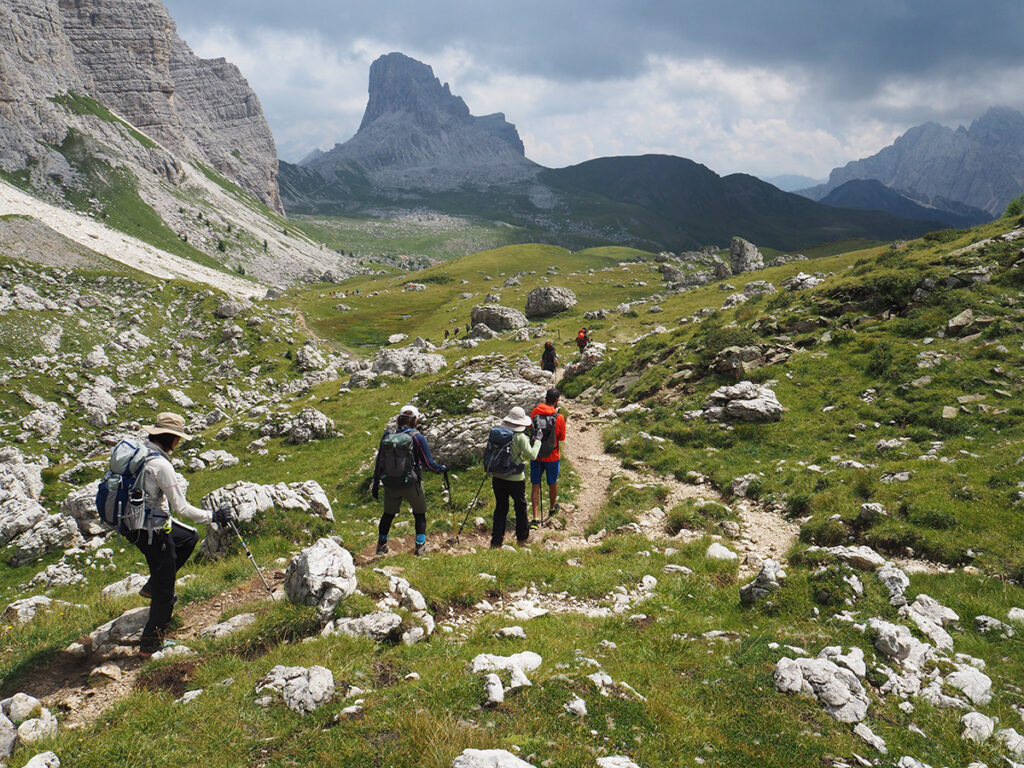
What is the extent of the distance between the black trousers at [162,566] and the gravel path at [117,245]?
12782 cm

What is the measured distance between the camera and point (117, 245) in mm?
137250

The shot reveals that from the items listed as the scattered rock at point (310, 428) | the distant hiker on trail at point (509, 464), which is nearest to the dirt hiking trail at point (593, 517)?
the distant hiker on trail at point (509, 464)

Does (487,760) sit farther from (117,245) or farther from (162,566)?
(117,245)

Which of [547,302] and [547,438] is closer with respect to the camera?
[547,438]

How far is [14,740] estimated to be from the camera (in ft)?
20.8

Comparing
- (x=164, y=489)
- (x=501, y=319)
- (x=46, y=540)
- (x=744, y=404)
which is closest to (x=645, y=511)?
(x=744, y=404)

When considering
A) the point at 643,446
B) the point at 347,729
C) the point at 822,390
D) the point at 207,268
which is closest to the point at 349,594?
the point at 347,729

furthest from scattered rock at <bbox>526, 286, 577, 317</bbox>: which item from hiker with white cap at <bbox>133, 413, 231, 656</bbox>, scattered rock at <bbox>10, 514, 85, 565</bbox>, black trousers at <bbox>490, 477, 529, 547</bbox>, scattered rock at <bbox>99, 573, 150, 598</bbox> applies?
hiker with white cap at <bbox>133, 413, 231, 656</bbox>

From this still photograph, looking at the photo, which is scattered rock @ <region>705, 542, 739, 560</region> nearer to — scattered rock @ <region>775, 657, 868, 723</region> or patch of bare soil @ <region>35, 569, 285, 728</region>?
scattered rock @ <region>775, 657, 868, 723</region>

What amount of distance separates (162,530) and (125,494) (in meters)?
0.92

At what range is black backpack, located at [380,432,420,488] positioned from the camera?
45.9ft

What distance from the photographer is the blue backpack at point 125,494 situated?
28.8ft

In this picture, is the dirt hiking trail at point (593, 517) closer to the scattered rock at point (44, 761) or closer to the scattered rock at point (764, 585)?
the scattered rock at point (764, 585)

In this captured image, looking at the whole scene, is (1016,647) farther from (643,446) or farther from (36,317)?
(36,317)
